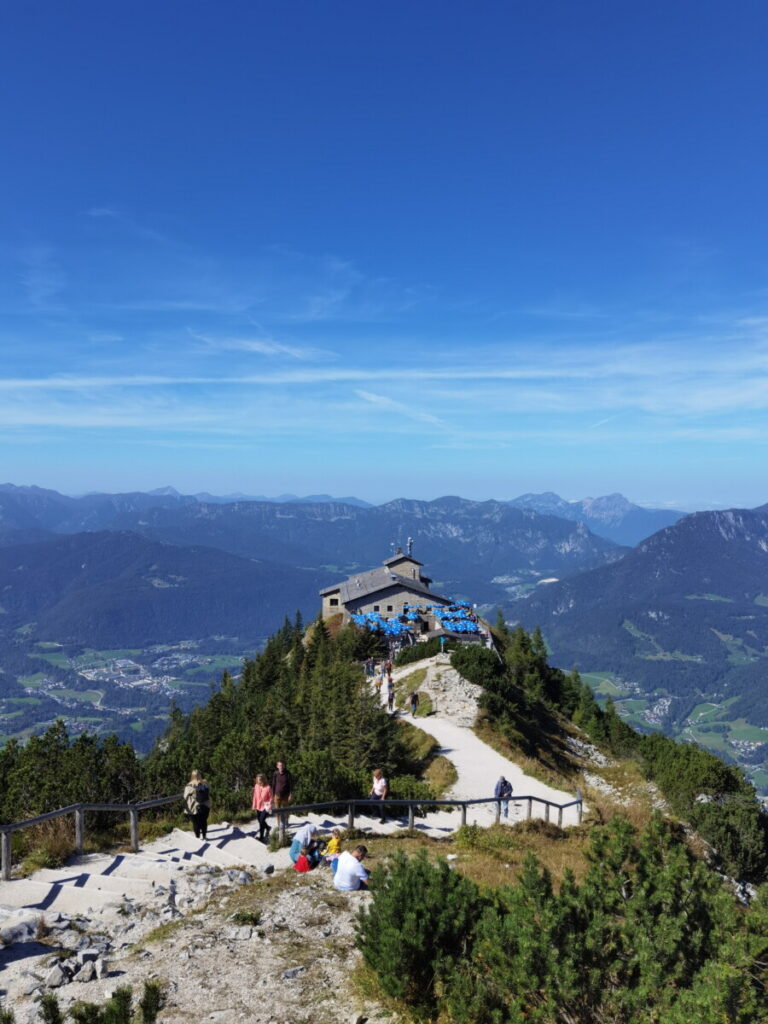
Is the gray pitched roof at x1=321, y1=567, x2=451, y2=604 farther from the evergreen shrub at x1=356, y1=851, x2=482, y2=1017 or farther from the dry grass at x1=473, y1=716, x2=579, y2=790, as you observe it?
the evergreen shrub at x1=356, y1=851, x2=482, y2=1017

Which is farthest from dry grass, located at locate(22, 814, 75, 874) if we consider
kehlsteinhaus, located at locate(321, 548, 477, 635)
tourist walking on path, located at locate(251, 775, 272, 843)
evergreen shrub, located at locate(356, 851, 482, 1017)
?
kehlsteinhaus, located at locate(321, 548, 477, 635)

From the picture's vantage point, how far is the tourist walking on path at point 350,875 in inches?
455

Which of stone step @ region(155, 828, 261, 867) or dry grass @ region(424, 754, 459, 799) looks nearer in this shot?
stone step @ region(155, 828, 261, 867)

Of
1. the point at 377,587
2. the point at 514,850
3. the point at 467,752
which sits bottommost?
the point at 467,752

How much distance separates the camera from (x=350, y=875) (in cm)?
1161

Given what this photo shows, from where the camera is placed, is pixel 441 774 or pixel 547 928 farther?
pixel 441 774

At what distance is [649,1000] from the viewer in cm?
598

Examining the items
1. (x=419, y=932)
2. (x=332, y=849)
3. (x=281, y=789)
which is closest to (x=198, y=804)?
(x=281, y=789)

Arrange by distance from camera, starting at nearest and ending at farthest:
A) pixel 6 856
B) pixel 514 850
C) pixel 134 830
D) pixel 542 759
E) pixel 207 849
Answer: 1. pixel 6 856
2. pixel 134 830
3. pixel 207 849
4. pixel 514 850
5. pixel 542 759

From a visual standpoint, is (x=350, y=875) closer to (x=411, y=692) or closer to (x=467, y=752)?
(x=467, y=752)

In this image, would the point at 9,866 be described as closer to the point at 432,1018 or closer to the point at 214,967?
the point at 214,967

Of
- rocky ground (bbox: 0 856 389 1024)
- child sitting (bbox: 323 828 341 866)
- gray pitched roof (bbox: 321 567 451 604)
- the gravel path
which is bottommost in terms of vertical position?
the gravel path

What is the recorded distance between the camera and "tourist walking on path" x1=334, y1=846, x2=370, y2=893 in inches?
455

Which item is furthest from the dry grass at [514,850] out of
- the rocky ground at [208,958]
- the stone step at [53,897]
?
the stone step at [53,897]
